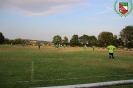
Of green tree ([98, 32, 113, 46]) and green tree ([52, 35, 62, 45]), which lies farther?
green tree ([52, 35, 62, 45])

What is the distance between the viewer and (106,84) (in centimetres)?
325

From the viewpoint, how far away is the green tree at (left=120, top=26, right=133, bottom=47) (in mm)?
96438

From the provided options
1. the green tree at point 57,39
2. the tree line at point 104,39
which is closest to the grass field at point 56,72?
the tree line at point 104,39

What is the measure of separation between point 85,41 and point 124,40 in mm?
53244

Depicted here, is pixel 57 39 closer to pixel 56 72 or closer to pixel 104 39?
pixel 104 39

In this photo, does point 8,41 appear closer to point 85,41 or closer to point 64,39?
point 64,39

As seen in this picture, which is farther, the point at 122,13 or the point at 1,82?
the point at 122,13

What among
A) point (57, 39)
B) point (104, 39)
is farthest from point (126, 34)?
point (57, 39)

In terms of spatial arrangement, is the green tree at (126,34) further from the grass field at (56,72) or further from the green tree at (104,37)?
the grass field at (56,72)

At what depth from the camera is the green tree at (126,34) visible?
9644cm

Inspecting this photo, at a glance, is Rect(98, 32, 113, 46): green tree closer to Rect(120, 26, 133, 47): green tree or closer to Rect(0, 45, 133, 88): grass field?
Rect(120, 26, 133, 47): green tree

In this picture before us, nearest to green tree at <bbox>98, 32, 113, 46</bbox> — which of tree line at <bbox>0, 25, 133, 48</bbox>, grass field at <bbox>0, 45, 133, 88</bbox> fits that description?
tree line at <bbox>0, 25, 133, 48</bbox>

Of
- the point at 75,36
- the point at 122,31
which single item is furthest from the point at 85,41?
the point at 122,31

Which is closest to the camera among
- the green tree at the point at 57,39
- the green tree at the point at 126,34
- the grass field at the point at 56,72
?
the grass field at the point at 56,72
